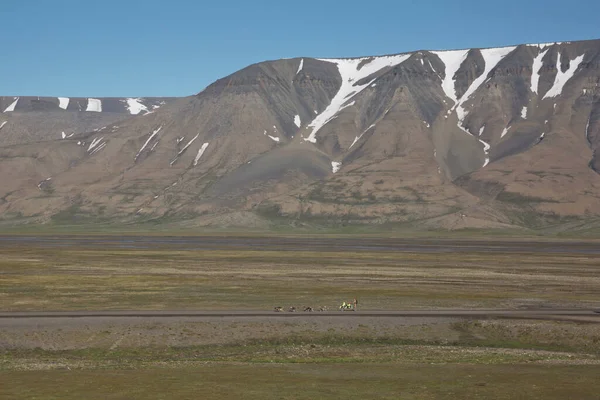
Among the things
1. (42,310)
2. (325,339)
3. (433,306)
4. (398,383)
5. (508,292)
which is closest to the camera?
(398,383)

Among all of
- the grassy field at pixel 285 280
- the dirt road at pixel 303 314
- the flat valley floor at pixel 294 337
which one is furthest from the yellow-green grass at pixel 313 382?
the grassy field at pixel 285 280

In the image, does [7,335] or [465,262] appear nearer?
[7,335]

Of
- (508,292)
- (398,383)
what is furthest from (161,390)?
(508,292)

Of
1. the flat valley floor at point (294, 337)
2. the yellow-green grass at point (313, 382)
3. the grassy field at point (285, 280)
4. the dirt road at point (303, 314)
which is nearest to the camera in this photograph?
the yellow-green grass at point (313, 382)

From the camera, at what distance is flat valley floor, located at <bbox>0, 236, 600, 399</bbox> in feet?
117

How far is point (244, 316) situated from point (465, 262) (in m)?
75.8

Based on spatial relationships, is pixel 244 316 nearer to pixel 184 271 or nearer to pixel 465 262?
pixel 184 271

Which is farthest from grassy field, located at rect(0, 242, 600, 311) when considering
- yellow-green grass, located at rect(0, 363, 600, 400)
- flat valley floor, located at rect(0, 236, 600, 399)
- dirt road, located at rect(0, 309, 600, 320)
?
yellow-green grass, located at rect(0, 363, 600, 400)

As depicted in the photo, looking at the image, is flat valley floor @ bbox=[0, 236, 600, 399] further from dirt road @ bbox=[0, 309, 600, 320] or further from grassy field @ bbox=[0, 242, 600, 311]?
grassy field @ bbox=[0, 242, 600, 311]

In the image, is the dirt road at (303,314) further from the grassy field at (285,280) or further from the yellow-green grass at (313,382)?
the yellow-green grass at (313,382)

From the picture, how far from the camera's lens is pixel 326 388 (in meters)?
35.4

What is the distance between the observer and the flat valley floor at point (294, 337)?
3562 cm

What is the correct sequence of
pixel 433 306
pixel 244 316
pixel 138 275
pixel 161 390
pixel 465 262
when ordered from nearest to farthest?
pixel 161 390, pixel 244 316, pixel 433 306, pixel 138 275, pixel 465 262

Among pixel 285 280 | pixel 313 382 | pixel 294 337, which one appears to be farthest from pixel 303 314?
pixel 285 280
